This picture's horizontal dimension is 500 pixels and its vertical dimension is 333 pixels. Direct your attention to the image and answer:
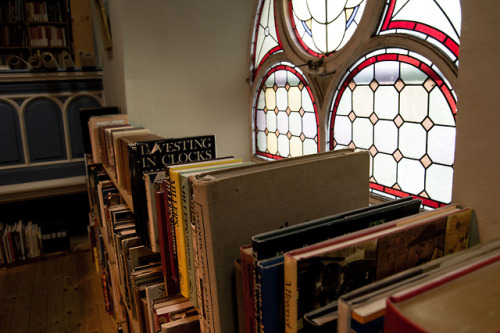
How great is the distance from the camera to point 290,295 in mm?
516

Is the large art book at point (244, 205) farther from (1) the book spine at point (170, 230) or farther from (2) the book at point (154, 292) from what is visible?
(2) the book at point (154, 292)

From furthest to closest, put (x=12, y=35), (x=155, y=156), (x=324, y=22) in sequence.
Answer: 1. (x=12, y=35)
2. (x=324, y=22)
3. (x=155, y=156)

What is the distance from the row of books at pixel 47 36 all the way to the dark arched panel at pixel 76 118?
1483 mm

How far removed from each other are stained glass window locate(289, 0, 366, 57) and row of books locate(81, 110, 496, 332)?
3.45 feet

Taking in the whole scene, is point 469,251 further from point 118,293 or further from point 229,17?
point 229,17

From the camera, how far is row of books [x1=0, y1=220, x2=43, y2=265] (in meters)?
3.73

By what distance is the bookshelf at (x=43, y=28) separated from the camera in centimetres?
445

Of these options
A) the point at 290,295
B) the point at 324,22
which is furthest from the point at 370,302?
the point at 324,22

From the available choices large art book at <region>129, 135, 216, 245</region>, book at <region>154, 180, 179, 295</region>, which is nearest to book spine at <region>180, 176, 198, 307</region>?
book at <region>154, 180, 179, 295</region>

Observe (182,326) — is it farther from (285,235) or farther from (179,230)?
(285,235)

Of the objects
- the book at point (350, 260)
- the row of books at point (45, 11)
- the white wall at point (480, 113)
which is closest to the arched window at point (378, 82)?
the white wall at point (480, 113)

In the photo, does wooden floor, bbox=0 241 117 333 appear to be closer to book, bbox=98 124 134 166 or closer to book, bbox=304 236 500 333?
book, bbox=98 124 134 166

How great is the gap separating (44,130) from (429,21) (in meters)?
3.52

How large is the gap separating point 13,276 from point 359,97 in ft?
11.7
